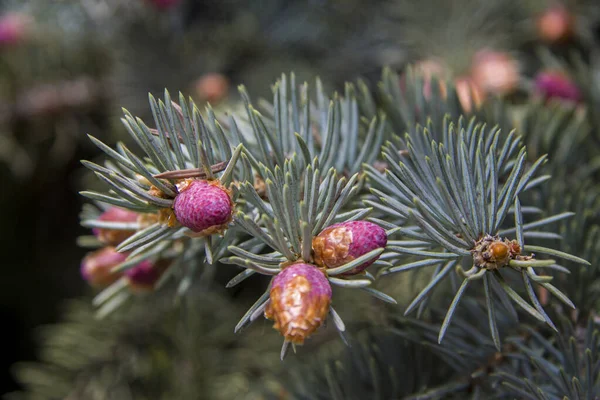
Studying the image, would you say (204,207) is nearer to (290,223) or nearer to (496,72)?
(290,223)

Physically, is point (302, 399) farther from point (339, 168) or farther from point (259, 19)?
point (259, 19)

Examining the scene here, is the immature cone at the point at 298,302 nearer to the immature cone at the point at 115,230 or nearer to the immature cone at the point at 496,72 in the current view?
the immature cone at the point at 115,230

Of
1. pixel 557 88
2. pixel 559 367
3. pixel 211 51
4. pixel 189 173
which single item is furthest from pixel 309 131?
pixel 211 51

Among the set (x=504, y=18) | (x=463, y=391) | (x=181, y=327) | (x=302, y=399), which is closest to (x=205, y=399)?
(x=181, y=327)

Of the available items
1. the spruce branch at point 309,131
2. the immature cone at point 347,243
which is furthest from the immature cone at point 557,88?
the immature cone at point 347,243

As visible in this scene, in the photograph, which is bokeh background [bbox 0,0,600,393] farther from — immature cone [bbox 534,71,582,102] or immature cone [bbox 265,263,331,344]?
immature cone [bbox 265,263,331,344]

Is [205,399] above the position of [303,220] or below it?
below

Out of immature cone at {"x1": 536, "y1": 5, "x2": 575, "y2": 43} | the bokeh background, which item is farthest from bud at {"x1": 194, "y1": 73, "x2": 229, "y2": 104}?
immature cone at {"x1": 536, "y1": 5, "x2": 575, "y2": 43}
